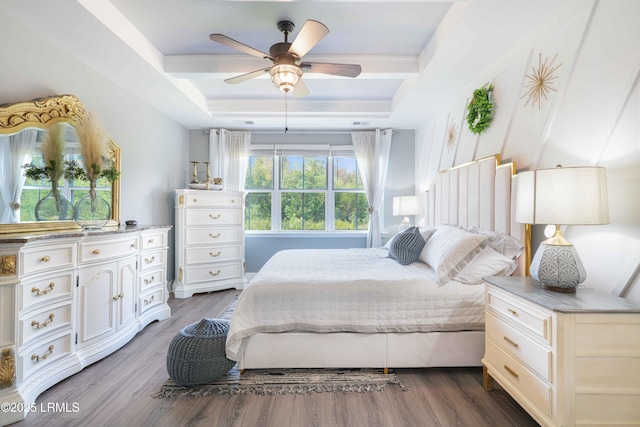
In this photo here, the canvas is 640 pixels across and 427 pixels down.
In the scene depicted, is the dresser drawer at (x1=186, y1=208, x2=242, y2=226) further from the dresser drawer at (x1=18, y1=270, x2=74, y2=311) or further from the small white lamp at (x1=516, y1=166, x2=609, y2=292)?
the small white lamp at (x1=516, y1=166, x2=609, y2=292)

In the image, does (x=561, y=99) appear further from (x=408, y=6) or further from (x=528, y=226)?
(x=408, y=6)

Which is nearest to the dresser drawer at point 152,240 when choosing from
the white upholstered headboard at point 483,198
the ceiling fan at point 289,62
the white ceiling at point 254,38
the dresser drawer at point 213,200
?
the dresser drawer at point 213,200

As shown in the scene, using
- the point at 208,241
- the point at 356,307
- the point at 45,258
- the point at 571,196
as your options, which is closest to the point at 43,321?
the point at 45,258

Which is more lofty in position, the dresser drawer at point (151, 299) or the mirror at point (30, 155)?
the mirror at point (30, 155)

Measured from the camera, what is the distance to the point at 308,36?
1891 millimetres

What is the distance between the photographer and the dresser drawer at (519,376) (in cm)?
140

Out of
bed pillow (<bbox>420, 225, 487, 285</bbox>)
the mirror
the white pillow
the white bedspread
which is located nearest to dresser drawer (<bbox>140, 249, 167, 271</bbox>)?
the mirror

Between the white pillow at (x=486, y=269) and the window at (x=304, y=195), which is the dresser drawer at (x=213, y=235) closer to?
the window at (x=304, y=195)

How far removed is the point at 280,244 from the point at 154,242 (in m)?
2.07

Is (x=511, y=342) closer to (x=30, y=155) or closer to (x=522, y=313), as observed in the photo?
(x=522, y=313)

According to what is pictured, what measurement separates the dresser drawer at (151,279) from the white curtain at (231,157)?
74.0 inches

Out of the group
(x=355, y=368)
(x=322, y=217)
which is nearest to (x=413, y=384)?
(x=355, y=368)

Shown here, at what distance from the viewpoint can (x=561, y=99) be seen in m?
1.89

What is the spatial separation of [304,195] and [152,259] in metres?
2.49
